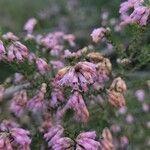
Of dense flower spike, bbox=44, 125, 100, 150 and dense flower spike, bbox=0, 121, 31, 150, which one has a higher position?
dense flower spike, bbox=0, 121, 31, 150

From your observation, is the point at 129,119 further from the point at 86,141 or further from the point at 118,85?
the point at 86,141

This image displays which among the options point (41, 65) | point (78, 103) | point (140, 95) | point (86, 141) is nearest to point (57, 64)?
point (41, 65)

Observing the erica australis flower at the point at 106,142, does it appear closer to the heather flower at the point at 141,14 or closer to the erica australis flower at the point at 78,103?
the erica australis flower at the point at 78,103

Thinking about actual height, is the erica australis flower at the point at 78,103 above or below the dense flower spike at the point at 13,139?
above

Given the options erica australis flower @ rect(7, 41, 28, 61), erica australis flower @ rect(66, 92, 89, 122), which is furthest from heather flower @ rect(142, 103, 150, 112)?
erica australis flower @ rect(7, 41, 28, 61)

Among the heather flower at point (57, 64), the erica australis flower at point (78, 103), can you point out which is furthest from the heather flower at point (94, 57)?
the heather flower at point (57, 64)

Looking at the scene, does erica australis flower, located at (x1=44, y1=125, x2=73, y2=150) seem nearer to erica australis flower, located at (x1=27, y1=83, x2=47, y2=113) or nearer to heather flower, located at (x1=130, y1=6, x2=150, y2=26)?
erica australis flower, located at (x1=27, y1=83, x2=47, y2=113)
